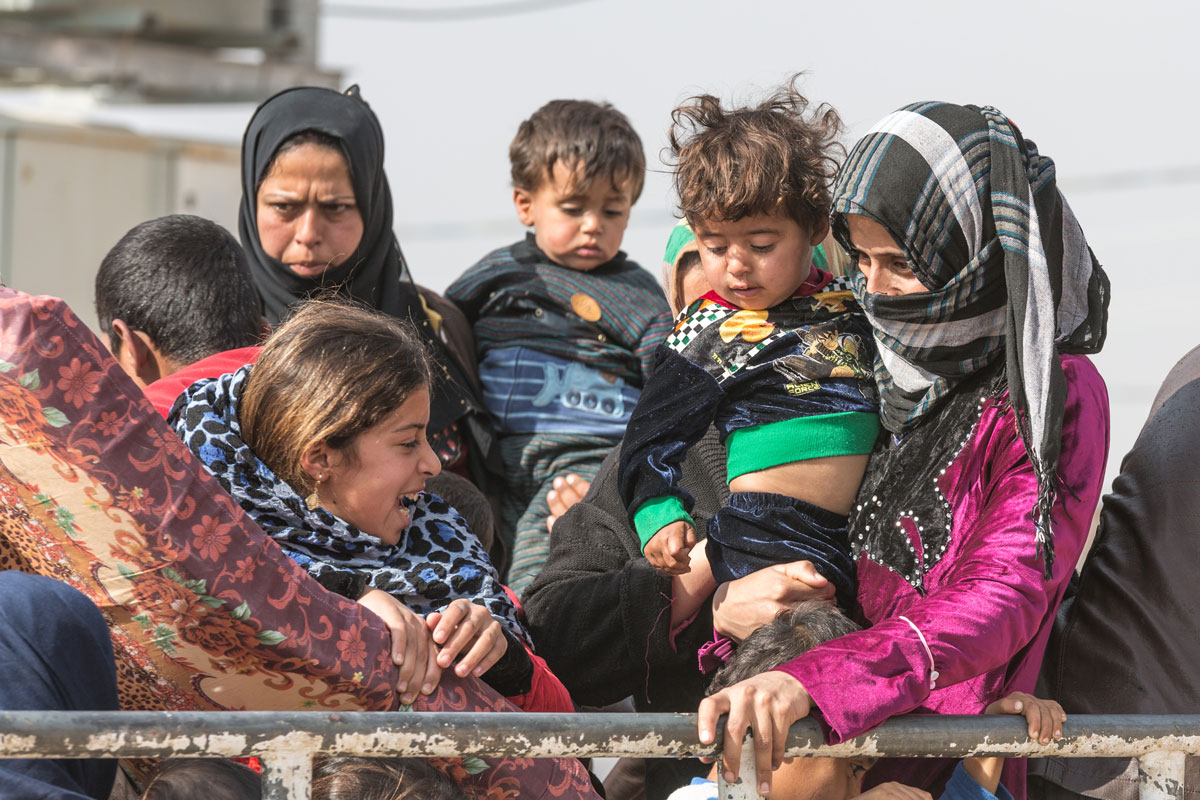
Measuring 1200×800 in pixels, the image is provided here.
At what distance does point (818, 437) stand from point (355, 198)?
1.45 metres

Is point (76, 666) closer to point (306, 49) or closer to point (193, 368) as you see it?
point (193, 368)

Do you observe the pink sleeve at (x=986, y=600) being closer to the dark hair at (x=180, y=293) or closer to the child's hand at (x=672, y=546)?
the child's hand at (x=672, y=546)

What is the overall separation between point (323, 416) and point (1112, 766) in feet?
4.54

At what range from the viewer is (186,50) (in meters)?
14.4

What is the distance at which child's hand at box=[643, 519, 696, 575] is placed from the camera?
2449 mm

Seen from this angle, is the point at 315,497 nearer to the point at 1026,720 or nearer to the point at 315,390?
the point at 315,390

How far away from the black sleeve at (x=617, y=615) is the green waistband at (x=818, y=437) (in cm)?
22

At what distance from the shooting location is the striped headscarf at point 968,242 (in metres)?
2.12

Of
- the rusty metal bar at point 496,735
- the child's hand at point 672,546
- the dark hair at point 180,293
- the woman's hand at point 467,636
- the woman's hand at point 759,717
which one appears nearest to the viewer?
the rusty metal bar at point 496,735

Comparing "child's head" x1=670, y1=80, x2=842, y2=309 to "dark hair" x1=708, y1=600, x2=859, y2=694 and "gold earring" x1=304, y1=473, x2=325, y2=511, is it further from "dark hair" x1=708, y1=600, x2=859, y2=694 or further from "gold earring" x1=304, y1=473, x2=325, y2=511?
"gold earring" x1=304, y1=473, x2=325, y2=511

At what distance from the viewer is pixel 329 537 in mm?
2184

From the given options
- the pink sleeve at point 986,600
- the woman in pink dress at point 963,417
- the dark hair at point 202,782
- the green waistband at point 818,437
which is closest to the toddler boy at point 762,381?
the green waistband at point 818,437

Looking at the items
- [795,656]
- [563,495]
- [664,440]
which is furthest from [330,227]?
[795,656]

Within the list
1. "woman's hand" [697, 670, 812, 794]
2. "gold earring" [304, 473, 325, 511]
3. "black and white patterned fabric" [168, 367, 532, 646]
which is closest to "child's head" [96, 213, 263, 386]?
"black and white patterned fabric" [168, 367, 532, 646]
